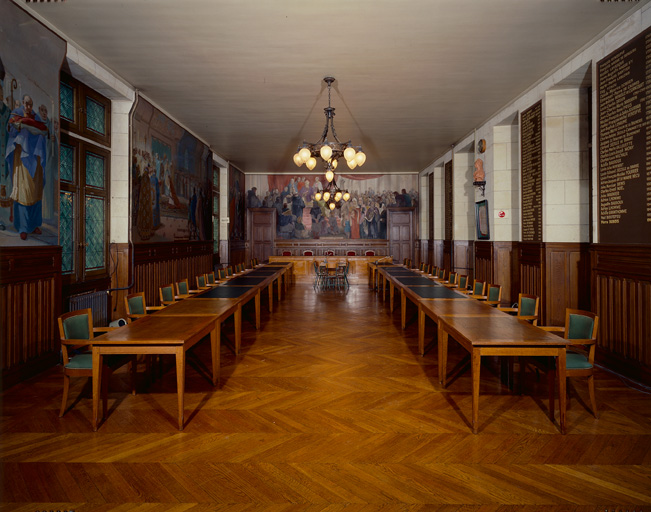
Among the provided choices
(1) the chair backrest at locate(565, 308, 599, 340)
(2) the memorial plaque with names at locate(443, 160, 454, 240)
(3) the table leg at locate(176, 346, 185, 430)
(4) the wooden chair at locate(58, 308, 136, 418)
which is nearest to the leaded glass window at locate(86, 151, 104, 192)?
(4) the wooden chair at locate(58, 308, 136, 418)

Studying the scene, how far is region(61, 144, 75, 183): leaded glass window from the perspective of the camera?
5.39 m

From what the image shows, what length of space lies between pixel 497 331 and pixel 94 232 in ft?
18.6

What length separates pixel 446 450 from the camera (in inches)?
107

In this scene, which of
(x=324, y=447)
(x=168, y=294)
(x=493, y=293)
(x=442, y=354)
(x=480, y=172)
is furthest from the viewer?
(x=480, y=172)

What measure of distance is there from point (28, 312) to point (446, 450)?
168 inches

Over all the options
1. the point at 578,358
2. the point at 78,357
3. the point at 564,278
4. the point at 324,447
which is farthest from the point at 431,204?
the point at 78,357

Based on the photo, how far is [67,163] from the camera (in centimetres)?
548

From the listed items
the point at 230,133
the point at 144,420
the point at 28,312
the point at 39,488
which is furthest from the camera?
the point at 230,133

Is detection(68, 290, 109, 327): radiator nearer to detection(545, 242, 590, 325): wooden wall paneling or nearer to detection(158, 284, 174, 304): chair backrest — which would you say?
detection(158, 284, 174, 304): chair backrest

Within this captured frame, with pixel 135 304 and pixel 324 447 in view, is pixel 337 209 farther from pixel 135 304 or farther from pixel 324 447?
pixel 324 447

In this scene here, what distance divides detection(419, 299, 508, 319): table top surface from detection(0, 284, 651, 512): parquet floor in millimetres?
681

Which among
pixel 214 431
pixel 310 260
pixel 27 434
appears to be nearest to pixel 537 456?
pixel 214 431

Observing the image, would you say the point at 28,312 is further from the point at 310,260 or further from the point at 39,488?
the point at 310,260

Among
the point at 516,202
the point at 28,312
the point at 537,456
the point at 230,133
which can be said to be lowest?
the point at 537,456
